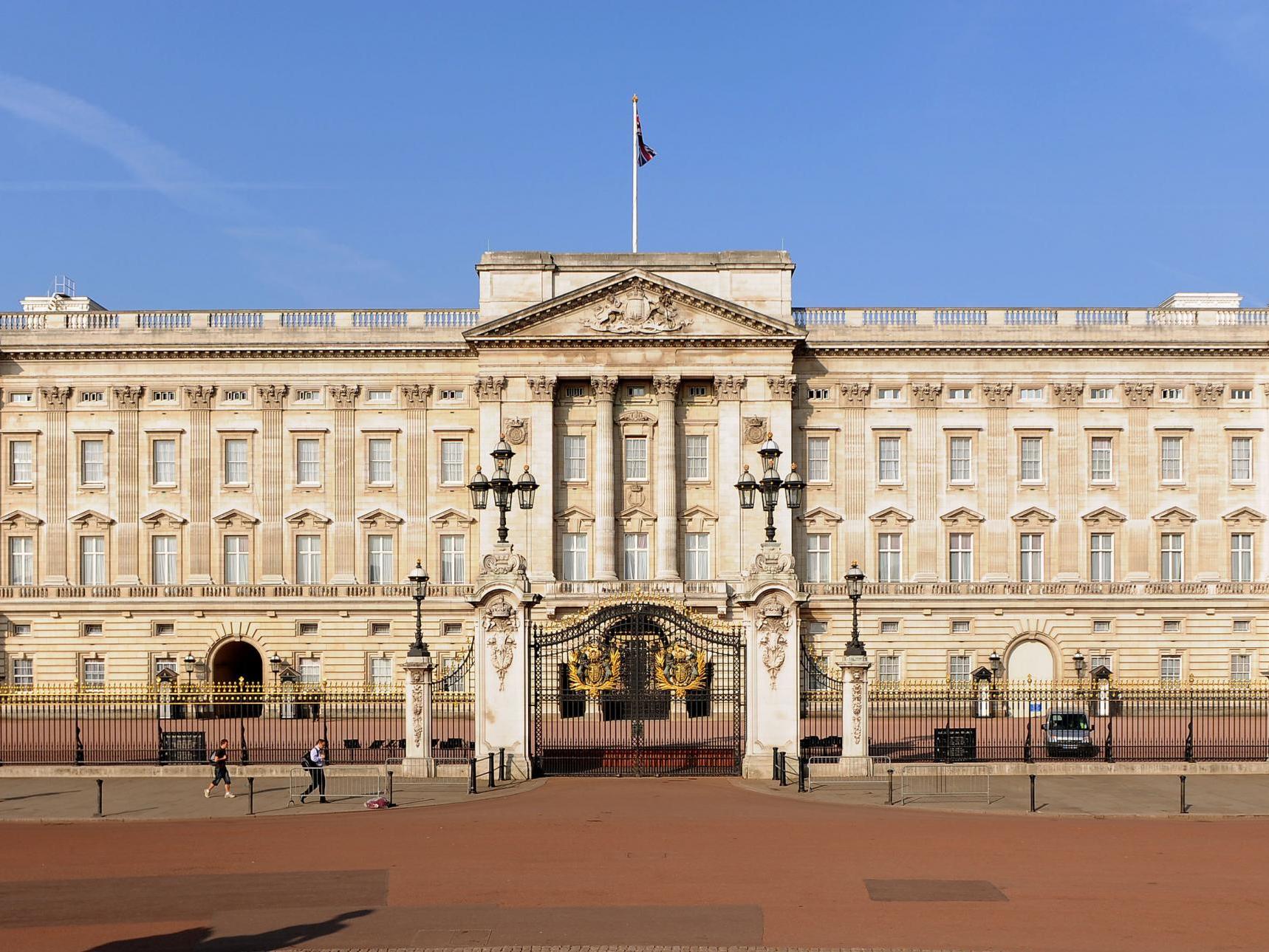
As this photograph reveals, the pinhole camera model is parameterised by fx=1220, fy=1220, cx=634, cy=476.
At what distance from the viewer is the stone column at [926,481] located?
5659cm

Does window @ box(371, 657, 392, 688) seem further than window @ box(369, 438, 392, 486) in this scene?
No

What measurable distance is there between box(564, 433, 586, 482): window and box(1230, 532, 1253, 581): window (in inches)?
1194

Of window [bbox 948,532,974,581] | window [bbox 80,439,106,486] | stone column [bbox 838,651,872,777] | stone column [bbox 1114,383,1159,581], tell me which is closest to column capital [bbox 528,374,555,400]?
window [bbox 948,532,974,581]

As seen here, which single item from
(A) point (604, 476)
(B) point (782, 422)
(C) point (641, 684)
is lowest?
(C) point (641, 684)

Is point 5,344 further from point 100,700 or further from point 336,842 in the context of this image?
point 336,842

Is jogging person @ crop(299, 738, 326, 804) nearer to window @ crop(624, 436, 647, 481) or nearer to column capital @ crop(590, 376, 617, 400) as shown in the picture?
column capital @ crop(590, 376, 617, 400)

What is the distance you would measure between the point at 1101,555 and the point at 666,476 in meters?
20.7

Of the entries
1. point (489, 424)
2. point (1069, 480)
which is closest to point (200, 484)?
point (489, 424)

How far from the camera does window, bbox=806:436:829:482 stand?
187ft

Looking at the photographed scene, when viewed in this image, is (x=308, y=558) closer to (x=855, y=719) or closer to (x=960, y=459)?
(x=960, y=459)

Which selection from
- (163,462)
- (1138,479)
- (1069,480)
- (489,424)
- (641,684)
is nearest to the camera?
(641,684)

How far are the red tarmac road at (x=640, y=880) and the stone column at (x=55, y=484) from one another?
111 feet

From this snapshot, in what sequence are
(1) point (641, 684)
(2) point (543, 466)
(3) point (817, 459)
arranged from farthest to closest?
(3) point (817, 459) < (2) point (543, 466) < (1) point (641, 684)

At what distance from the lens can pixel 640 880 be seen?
19922mm
